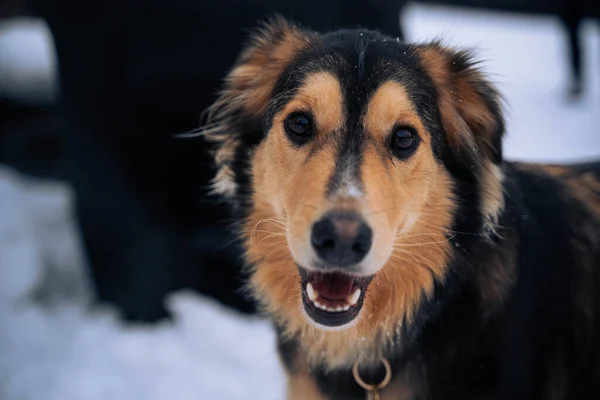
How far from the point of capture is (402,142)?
1968 millimetres

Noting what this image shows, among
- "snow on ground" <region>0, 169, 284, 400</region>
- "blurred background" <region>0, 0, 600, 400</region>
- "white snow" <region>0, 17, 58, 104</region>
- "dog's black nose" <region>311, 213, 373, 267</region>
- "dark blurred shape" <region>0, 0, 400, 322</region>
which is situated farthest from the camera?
"white snow" <region>0, 17, 58, 104</region>

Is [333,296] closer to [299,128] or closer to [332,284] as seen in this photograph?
[332,284]

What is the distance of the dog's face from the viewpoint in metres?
1.77

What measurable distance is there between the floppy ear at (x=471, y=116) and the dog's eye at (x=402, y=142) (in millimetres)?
230

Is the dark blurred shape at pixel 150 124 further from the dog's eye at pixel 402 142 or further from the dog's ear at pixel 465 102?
the dog's eye at pixel 402 142

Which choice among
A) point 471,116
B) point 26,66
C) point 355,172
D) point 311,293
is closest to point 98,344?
point 311,293

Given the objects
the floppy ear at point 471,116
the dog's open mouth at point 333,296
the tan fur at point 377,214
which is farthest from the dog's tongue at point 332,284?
the floppy ear at point 471,116

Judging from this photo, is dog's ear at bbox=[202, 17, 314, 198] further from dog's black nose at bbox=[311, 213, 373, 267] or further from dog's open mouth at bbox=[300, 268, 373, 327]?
dog's black nose at bbox=[311, 213, 373, 267]

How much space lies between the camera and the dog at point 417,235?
192 centimetres

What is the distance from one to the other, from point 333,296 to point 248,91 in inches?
37.5

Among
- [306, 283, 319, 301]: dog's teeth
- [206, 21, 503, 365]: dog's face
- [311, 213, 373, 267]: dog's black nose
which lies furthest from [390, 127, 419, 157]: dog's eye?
[306, 283, 319, 301]: dog's teeth

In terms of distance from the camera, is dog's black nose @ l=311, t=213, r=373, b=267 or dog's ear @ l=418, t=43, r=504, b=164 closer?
dog's black nose @ l=311, t=213, r=373, b=267

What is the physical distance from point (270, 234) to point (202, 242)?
1.80 meters

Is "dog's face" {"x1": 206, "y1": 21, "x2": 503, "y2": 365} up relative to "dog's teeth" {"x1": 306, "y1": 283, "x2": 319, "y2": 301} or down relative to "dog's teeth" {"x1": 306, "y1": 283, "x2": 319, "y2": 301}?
up
